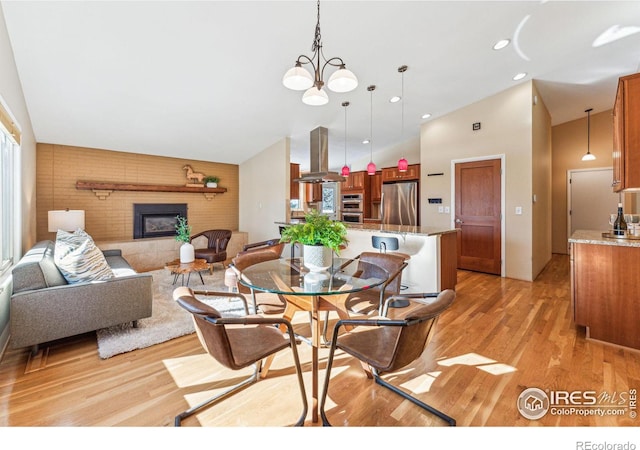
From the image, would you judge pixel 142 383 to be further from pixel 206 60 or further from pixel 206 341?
pixel 206 60

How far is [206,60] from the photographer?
321cm

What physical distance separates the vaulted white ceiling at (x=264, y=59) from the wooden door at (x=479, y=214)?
4.05 ft

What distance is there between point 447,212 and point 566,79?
8.78 feet

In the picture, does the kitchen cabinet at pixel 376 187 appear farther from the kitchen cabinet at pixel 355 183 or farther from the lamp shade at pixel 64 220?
the lamp shade at pixel 64 220

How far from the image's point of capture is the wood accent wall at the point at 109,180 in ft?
15.8

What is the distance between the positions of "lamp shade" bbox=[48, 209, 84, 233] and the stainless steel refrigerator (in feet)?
18.5

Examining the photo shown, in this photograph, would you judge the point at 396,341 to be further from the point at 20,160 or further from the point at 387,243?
the point at 20,160

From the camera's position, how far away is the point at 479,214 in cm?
506

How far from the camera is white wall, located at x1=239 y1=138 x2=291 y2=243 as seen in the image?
591 cm

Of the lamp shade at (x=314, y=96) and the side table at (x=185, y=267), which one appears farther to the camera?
the side table at (x=185, y=267)

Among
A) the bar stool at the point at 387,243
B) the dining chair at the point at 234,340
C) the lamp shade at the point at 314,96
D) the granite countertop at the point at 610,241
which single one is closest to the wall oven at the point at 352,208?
the bar stool at the point at 387,243

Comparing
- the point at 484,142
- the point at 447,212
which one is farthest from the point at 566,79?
the point at 447,212

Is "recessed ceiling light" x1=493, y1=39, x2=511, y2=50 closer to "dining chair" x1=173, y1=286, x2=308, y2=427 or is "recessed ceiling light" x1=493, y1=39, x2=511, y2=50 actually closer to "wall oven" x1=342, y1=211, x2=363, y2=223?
"dining chair" x1=173, y1=286, x2=308, y2=427

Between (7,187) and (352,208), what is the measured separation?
613 centimetres
